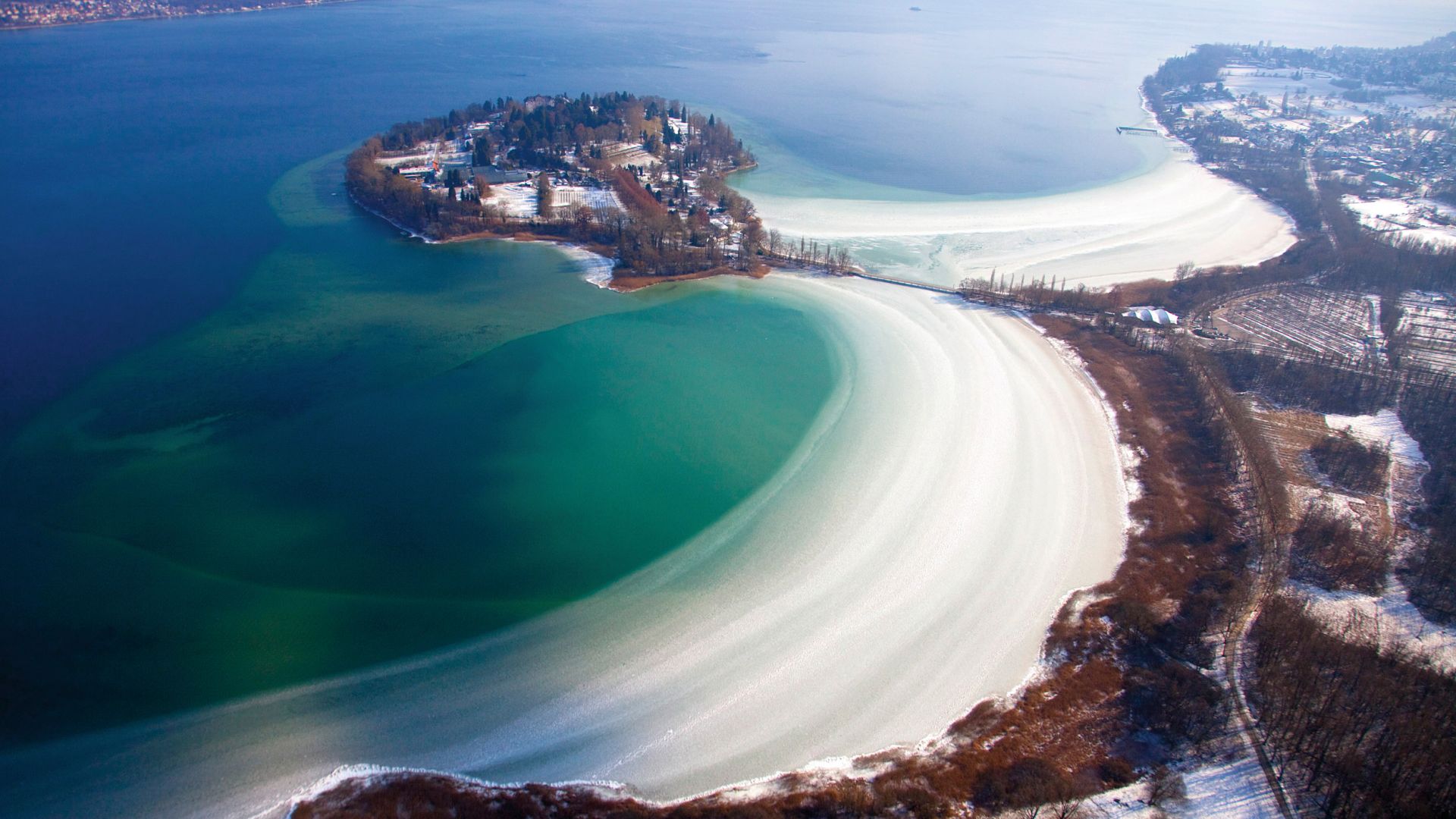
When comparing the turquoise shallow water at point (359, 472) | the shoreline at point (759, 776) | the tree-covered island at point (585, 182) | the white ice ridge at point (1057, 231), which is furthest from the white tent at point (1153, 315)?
the shoreline at point (759, 776)

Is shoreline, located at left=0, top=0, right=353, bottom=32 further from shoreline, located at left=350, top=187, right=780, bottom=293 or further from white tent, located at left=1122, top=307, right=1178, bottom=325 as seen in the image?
white tent, located at left=1122, top=307, right=1178, bottom=325

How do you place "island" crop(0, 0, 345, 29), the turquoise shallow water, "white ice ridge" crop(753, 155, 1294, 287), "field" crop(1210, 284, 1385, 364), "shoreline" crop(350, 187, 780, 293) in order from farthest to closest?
"island" crop(0, 0, 345, 29)
"white ice ridge" crop(753, 155, 1294, 287)
"shoreline" crop(350, 187, 780, 293)
"field" crop(1210, 284, 1385, 364)
the turquoise shallow water

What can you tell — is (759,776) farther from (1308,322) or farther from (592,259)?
(1308,322)

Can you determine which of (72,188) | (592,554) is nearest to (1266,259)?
(592,554)

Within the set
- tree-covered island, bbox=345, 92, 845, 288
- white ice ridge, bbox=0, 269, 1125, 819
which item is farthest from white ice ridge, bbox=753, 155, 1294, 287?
white ice ridge, bbox=0, 269, 1125, 819

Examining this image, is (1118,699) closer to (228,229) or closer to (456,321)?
(456,321)

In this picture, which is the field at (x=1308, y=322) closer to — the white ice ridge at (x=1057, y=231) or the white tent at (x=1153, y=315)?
the white tent at (x=1153, y=315)

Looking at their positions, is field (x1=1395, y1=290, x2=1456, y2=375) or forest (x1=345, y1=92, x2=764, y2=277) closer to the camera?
field (x1=1395, y1=290, x2=1456, y2=375)
